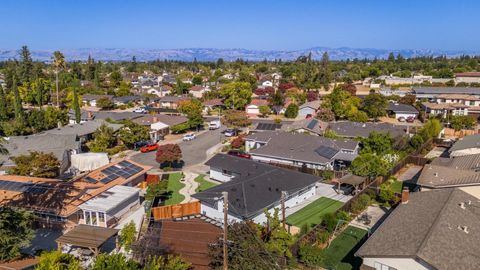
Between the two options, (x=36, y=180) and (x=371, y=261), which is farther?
(x=36, y=180)

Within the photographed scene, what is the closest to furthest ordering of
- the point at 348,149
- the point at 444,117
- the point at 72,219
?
the point at 72,219, the point at 348,149, the point at 444,117

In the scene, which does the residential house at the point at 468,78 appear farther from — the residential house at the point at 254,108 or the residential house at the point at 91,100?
the residential house at the point at 91,100

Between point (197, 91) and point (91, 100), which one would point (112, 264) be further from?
point (197, 91)

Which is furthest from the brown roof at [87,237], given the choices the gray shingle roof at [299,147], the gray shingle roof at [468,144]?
the gray shingle roof at [468,144]

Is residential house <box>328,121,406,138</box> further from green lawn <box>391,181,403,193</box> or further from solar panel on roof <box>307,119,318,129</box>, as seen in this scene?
green lawn <box>391,181,403,193</box>

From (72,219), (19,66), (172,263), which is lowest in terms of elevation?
(72,219)

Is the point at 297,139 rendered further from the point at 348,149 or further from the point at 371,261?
the point at 371,261

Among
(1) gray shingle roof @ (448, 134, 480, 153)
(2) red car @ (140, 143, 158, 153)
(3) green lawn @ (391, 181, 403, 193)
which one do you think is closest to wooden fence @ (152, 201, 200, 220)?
(3) green lawn @ (391, 181, 403, 193)

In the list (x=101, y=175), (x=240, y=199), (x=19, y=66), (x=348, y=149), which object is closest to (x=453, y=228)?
(x=240, y=199)
